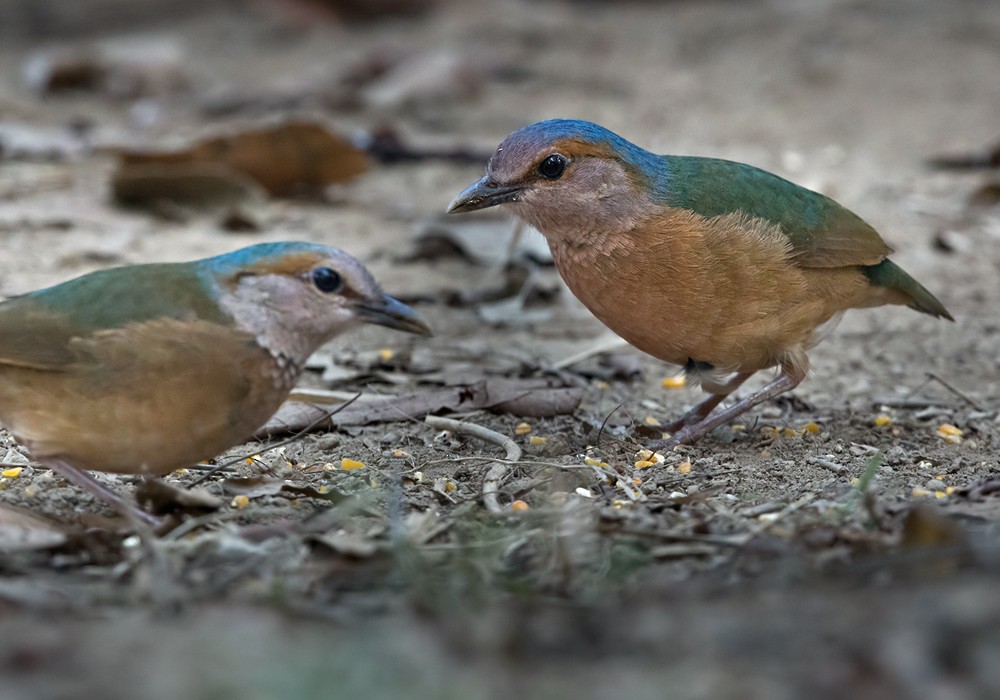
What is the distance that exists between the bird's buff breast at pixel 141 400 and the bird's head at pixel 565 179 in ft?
4.64

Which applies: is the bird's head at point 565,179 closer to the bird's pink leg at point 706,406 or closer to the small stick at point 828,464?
the bird's pink leg at point 706,406

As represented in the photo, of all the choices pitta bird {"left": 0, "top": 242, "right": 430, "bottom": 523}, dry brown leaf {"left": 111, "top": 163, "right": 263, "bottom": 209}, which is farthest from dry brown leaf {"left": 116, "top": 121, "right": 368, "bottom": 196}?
pitta bird {"left": 0, "top": 242, "right": 430, "bottom": 523}

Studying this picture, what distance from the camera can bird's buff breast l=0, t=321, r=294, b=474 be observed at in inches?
143

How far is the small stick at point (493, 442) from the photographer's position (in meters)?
3.95

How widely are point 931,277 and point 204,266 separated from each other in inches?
175

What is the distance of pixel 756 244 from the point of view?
4.78 metres

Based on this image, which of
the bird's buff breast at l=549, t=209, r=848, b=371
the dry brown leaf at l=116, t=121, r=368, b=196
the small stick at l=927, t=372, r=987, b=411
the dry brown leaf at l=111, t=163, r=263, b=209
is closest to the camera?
the bird's buff breast at l=549, t=209, r=848, b=371

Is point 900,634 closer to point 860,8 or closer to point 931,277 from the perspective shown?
point 931,277

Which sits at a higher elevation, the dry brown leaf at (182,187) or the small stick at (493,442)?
the dry brown leaf at (182,187)

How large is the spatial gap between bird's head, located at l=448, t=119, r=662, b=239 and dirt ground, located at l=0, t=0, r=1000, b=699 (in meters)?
0.79

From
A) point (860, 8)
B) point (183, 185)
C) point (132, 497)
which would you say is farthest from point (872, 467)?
A: point (860, 8)

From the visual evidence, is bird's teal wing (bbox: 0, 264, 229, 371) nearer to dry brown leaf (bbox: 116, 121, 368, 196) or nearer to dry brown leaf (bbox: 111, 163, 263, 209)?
dry brown leaf (bbox: 111, 163, 263, 209)

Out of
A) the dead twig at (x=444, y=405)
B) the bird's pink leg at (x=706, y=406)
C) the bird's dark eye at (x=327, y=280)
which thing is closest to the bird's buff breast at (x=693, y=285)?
the bird's pink leg at (x=706, y=406)

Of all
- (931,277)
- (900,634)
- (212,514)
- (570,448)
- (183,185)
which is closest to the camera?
(900,634)
